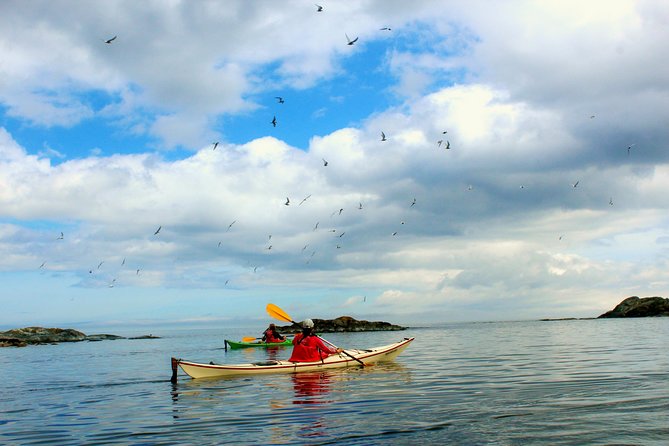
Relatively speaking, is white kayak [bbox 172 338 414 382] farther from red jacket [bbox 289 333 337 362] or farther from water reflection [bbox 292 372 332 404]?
water reflection [bbox 292 372 332 404]

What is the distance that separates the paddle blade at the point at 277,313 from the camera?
113 feet

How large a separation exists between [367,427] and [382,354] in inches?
718

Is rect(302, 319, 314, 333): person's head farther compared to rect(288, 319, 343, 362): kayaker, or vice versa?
rect(288, 319, 343, 362): kayaker

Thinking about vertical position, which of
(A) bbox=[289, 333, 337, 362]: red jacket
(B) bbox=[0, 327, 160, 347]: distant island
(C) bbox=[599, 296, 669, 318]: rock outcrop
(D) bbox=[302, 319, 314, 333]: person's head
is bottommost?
(C) bbox=[599, 296, 669, 318]: rock outcrop

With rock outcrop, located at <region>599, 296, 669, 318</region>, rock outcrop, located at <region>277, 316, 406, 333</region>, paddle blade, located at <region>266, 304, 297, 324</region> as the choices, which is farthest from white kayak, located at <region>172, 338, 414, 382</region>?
rock outcrop, located at <region>599, 296, 669, 318</region>

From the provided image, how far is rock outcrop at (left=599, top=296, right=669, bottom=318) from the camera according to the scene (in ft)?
417

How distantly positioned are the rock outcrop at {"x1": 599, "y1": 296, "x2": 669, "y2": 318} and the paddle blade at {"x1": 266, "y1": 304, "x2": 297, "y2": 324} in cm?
11924

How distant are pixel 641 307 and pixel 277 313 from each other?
126012 millimetres

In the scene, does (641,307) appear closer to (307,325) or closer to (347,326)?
(347,326)

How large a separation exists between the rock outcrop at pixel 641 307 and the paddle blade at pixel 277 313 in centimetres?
11924

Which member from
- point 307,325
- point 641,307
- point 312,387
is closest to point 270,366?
point 307,325

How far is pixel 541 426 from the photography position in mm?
12617

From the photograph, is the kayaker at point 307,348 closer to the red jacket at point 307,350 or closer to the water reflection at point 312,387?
the red jacket at point 307,350

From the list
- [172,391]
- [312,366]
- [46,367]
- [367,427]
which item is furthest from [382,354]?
[46,367]
